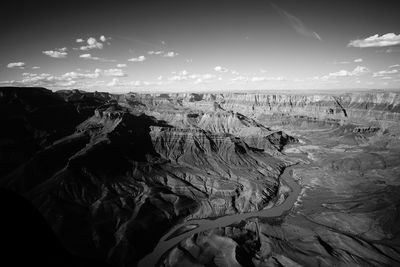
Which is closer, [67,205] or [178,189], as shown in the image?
[67,205]

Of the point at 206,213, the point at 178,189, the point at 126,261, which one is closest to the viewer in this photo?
the point at 126,261

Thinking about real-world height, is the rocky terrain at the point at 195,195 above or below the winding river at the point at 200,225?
above

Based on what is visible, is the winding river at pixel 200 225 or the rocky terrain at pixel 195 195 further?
the winding river at pixel 200 225

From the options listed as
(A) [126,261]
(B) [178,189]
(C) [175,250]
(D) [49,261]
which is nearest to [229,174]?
(B) [178,189]

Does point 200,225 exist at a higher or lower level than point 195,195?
lower

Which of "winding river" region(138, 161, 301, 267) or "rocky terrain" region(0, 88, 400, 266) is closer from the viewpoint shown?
"rocky terrain" region(0, 88, 400, 266)

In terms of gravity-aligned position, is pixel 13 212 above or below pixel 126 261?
above

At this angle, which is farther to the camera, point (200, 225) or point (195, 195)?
point (195, 195)

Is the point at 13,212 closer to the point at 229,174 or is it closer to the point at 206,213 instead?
the point at 206,213
